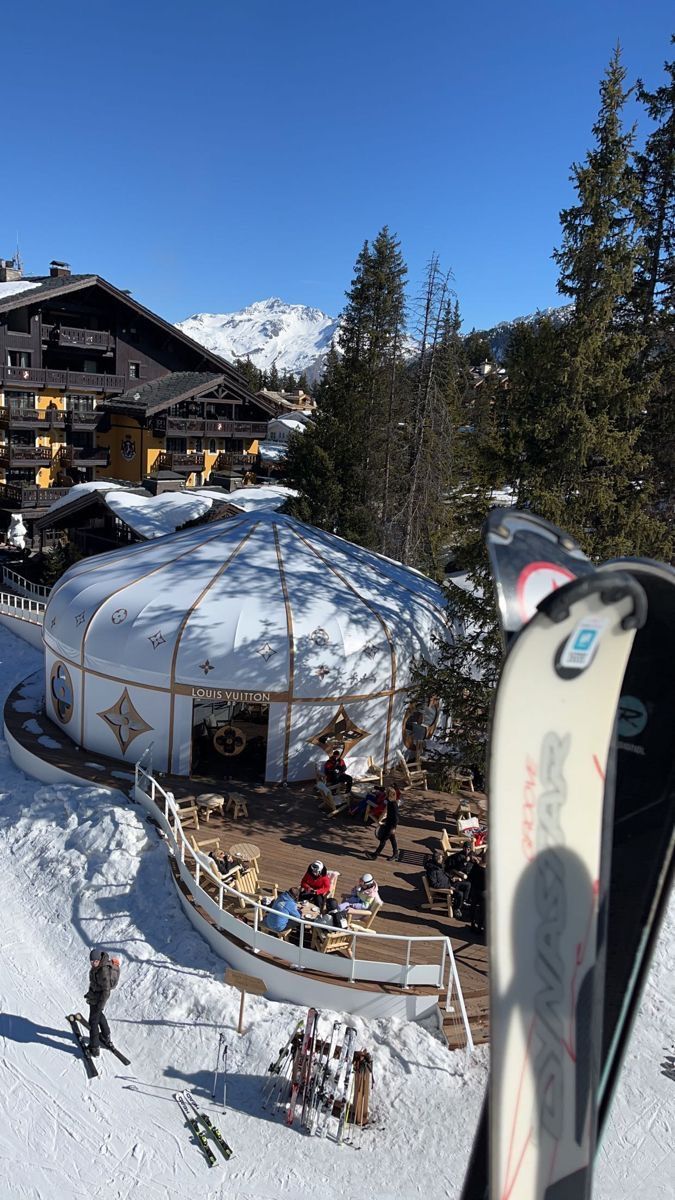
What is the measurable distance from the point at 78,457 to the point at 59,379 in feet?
Result: 12.1

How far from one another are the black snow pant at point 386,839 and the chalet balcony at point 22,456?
92.6ft

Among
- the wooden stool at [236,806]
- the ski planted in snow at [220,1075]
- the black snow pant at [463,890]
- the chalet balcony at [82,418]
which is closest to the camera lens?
the ski planted in snow at [220,1075]

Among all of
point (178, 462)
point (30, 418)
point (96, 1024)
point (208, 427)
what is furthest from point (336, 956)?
point (208, 427)

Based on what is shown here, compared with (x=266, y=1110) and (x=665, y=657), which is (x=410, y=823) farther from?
(x=665, y=657)

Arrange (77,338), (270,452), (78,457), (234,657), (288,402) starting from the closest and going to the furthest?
1. (234,657)
2. (77,338)
3. (78,457)
4. (270,452)
5. (288,402)

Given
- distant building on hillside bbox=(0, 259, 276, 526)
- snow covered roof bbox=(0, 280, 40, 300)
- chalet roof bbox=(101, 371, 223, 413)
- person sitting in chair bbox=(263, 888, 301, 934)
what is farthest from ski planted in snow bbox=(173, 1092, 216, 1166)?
snow covered roof bbox=(0, 280, 40, 300)

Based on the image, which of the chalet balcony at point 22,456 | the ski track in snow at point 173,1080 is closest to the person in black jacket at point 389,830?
the ski track in snow at point 173,1080

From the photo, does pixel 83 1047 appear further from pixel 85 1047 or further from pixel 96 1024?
pixel 96 1024

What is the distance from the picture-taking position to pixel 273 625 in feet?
50.3

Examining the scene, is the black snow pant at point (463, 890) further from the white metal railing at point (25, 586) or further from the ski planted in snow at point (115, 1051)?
the white metal railing at point (25, 586)

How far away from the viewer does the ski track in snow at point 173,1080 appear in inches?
323

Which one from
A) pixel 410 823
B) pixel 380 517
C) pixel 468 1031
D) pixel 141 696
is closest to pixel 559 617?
pixel 468 1031

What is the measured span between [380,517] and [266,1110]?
21.8 m

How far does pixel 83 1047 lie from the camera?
32.1ft
